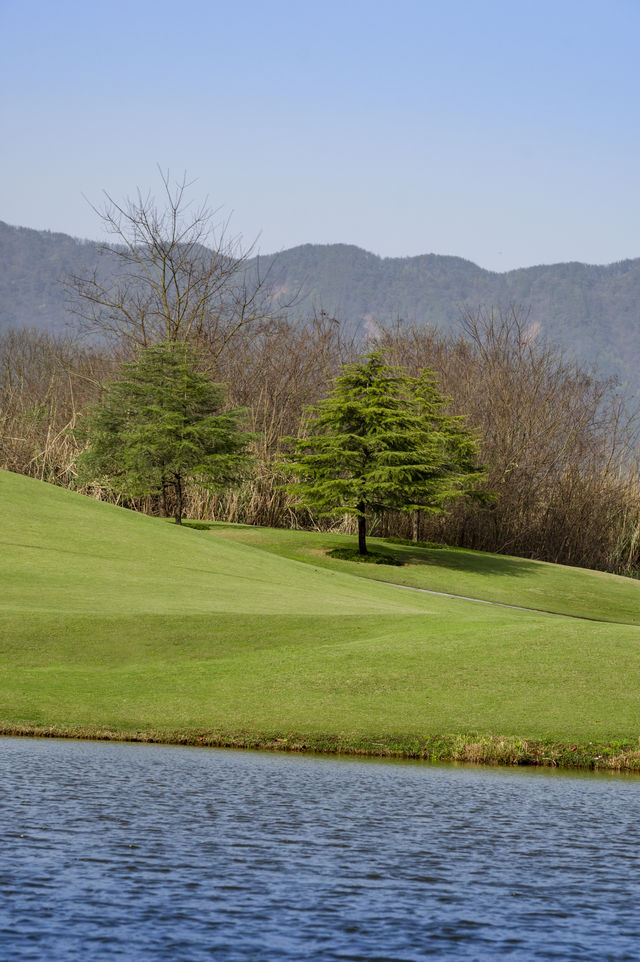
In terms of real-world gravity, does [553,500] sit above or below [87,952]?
above

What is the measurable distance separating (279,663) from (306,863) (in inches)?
369

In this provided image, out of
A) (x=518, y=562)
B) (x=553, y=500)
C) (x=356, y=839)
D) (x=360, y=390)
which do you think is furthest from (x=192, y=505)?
(x=356, y=839)

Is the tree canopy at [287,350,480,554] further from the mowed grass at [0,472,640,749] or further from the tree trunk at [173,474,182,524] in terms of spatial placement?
the mowed grass at [0,472,640,749]

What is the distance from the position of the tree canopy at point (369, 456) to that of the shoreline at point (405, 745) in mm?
24551

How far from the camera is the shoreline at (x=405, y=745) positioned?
1404cm

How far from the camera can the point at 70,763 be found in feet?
40.7

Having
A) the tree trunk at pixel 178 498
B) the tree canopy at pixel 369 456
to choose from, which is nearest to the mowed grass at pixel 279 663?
the tree canopy at pixel 369 456

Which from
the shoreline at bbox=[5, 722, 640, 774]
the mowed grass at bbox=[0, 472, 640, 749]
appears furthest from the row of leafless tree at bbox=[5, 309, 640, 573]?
the shoreline at bbox=[5, 722, 640, 774]

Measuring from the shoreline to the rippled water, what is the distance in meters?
1.10

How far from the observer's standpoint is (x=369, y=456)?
41.1 metres

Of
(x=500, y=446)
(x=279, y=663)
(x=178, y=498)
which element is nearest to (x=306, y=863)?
(x=279, y=663)

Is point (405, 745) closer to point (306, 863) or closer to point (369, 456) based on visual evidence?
point (306, 863)

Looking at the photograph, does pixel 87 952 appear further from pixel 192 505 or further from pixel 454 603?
pixel 192 505

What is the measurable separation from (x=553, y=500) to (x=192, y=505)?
18286 mm
